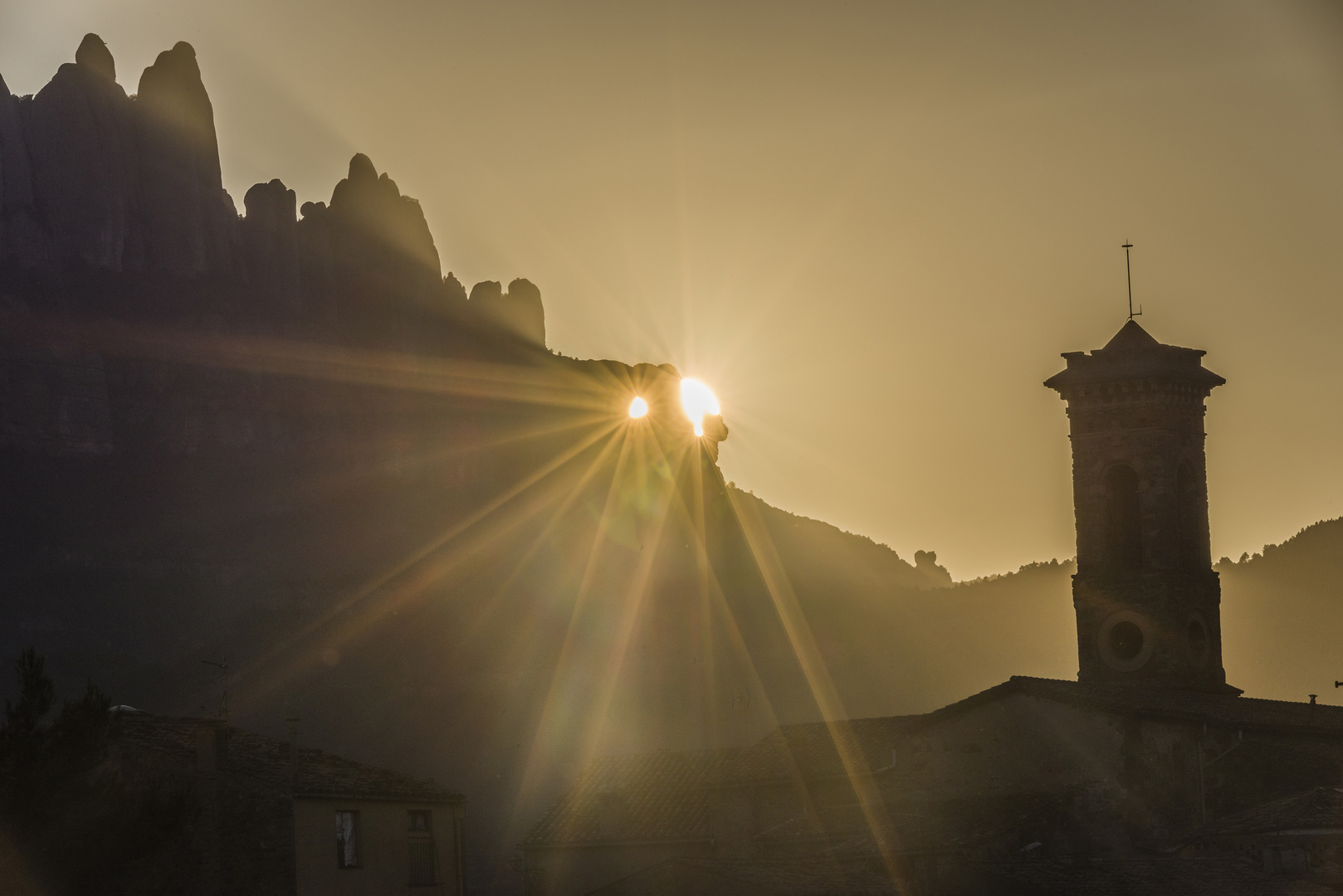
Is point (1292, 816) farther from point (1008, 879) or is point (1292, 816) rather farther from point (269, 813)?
point (269, 813)

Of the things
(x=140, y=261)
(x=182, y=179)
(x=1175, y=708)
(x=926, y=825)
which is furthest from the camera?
(x=182, y=179)

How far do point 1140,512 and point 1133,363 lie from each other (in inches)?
162

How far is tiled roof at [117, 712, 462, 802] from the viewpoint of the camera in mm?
30094

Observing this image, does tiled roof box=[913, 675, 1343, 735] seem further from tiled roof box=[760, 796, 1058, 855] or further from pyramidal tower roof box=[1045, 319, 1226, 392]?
pyramidal tower roof box=[1045, 319, 1226, 392]

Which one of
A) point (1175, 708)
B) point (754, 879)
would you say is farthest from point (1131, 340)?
point (754, 879)

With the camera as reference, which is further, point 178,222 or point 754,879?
point 178,222

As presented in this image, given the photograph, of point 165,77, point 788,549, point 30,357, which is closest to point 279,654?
point 30,357

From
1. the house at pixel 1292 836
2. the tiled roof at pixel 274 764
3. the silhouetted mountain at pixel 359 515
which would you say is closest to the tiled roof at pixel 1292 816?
the house at pixel 1292 836

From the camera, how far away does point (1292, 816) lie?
2786 cm

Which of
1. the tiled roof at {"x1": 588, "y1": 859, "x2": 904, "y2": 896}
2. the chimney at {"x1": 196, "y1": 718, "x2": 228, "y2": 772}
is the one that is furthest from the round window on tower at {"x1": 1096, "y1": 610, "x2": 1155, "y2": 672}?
the chimney at {"x1": 196, "y1": 718, "x2": 228, "y2": 772}

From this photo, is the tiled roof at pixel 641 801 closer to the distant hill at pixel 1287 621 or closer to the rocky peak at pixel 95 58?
the distant hill at pixel 1287 621

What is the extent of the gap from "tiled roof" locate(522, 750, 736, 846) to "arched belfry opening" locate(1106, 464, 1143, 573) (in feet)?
39.7

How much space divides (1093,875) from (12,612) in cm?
8754

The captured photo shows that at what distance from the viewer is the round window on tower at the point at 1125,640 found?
40094 mm
